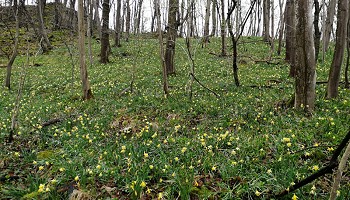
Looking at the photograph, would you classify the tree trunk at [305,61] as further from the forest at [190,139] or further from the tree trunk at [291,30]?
the tree trunk at [291,30]

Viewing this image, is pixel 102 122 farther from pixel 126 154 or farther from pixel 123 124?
pixel 126 154

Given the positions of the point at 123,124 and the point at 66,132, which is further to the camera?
the point at 123,124

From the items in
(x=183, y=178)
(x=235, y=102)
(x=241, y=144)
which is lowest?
(x=183, y=178)

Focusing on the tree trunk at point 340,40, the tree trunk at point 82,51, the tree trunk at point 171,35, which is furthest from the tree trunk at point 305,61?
the tree trunk at point 82,51

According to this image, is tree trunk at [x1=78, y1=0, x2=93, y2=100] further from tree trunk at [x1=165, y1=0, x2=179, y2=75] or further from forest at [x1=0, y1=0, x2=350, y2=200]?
tree trunk at [x1=165, y1=0, x2=179, y2=75]

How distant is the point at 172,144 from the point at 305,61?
3.94 metres

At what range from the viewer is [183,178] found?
162 inches

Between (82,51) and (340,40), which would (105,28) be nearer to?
(82,51)

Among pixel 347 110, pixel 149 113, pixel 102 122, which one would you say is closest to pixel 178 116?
pixel 149 113

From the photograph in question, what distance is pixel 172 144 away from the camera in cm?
547

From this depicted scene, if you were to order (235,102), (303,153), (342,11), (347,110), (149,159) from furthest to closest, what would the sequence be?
(235,102)
(342,11)
(347,110)
(149,159)
(303,153)

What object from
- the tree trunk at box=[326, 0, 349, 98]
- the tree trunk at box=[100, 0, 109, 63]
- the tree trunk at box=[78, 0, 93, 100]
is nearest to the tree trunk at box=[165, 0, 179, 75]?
the tree trunk at box=[78, 0, 93, 100]

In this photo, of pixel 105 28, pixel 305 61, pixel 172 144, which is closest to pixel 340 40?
pixel 305 61

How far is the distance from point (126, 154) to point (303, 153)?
11.1 feet
